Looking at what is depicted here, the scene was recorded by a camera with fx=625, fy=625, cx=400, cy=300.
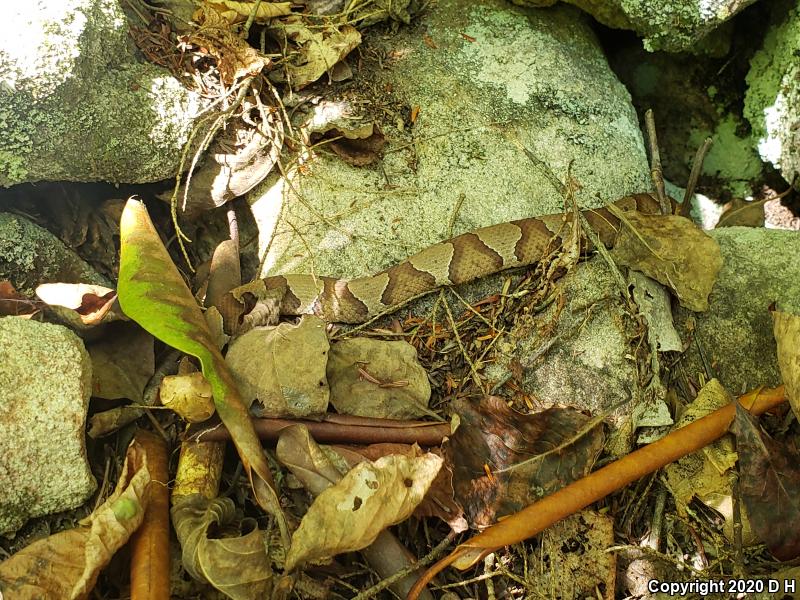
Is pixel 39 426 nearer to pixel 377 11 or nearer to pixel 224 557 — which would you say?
pixel 224 557

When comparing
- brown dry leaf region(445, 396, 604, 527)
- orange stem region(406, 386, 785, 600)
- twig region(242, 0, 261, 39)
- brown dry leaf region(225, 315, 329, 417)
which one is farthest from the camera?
twig region(242, 0, 261, 39)

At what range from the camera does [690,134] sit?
3.40 meters

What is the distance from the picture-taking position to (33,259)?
2.25 m

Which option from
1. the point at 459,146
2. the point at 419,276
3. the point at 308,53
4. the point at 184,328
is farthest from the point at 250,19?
the point at 184,328

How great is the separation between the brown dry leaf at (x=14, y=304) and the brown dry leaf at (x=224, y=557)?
89 cm

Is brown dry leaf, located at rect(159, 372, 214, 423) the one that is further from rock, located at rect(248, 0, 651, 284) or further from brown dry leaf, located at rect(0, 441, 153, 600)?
rock, located at rect(248, 0, 651, 284)

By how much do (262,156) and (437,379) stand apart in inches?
48.6

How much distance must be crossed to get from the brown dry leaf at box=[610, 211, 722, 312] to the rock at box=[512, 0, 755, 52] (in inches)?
34.0

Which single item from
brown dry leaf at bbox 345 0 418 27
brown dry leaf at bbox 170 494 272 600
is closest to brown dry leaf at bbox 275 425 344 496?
brown dry leaf at bbox 170 494 272 600

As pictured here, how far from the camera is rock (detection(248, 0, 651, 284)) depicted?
2.67 meters

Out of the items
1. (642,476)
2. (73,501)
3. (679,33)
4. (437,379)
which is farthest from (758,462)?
(73,501)

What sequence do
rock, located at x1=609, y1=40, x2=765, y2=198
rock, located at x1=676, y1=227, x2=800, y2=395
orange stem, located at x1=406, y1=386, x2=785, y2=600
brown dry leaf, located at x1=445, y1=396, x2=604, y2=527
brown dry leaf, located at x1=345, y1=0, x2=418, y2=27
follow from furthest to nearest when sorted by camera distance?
rock, located at x1=609, y1=40, x2=765, y2=198
brown dry leaf, located at x1=345, y1=0, x2=418, y2=27
rock, located at x1=676, y1=227, x2=800, y2=395
brown dry leaf, located at x1=445, y1=396, x2=604, y2=527
orange stem, located at x1=406, y1=386, x2=785, y2=600

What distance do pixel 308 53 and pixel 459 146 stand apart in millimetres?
774

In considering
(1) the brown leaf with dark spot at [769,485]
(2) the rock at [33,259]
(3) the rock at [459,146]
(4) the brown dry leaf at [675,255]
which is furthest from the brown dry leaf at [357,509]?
(2) the rock at [33,259]
